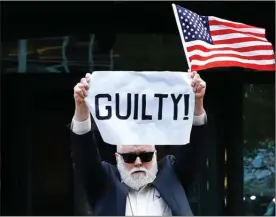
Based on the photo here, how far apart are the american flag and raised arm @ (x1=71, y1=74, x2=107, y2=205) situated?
694 mm

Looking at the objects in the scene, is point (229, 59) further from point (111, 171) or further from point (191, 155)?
point (111, 171)

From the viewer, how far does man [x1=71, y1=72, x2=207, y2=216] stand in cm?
472

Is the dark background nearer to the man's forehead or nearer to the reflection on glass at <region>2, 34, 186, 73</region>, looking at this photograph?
the reflection on glass at <region>2, 34, 186, 73</region>

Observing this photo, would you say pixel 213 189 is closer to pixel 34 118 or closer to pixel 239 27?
pixel 34 118

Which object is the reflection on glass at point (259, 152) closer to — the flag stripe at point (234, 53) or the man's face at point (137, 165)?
the flag stripe at point (234, 53)

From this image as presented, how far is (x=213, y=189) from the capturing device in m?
8.27

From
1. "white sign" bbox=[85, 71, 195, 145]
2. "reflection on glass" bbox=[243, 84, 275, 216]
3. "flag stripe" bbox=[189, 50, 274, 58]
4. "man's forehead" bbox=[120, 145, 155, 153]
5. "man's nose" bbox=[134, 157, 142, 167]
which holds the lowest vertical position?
"reflection on glass" bbox=[243, 84, 275, 216]

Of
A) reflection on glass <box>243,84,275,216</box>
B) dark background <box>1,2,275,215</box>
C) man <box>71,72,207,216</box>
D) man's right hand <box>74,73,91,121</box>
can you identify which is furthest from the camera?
reflection on glass <box>243,84,275,216</box>

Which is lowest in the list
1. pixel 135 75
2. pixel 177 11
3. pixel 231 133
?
pixel 231 133

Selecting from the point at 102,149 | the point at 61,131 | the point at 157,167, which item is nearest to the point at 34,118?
the point at 61,131

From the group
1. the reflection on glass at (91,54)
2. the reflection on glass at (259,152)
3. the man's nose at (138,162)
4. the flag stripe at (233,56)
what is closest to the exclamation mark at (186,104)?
the flag stripe at (233,56)

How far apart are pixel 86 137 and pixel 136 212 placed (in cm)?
52

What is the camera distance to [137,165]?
4801 millimetres

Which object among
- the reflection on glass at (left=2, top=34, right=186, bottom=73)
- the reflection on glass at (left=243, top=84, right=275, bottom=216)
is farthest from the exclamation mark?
the reflection on glass at (left=243, top=84, right=275, bottom=216)
